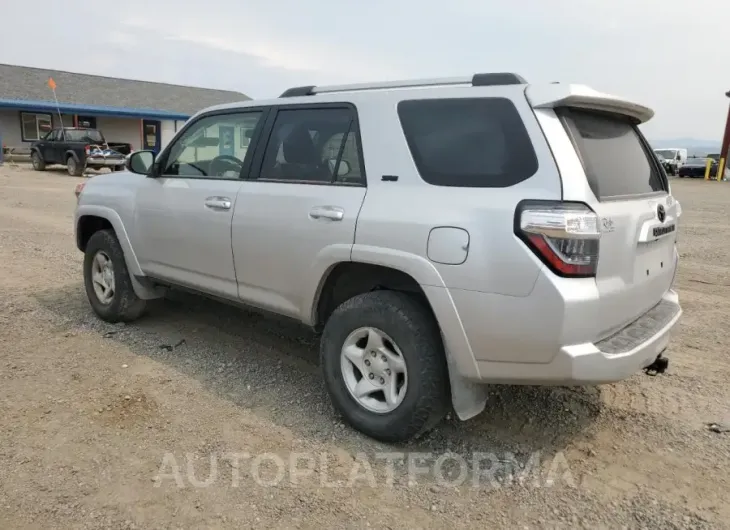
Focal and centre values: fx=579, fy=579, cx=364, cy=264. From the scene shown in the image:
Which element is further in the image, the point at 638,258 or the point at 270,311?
the point at 270,311

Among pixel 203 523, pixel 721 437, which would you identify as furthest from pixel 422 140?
pixel 721 437

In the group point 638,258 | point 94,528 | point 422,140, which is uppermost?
point 422,140

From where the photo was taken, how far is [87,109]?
29.6 metres

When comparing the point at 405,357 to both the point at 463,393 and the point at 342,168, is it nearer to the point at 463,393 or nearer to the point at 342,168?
the point at 463,393

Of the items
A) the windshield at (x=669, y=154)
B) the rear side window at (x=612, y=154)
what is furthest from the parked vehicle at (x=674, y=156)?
the rear side window at (x=612, y=154)

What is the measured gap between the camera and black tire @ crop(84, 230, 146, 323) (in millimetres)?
4875

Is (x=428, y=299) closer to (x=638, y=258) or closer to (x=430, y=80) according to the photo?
(x=638, y=258)

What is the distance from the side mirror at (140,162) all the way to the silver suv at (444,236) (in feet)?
2.73

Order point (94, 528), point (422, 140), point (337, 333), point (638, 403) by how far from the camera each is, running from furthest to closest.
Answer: point (638, 403), point (337, 333), point (422, 140), point (94, 528)

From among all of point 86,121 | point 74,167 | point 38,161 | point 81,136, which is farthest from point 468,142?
point 86,121

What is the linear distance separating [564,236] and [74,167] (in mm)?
23853

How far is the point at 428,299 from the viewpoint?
9.55ft

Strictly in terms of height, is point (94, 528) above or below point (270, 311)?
below

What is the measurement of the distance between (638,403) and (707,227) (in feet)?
31.2
